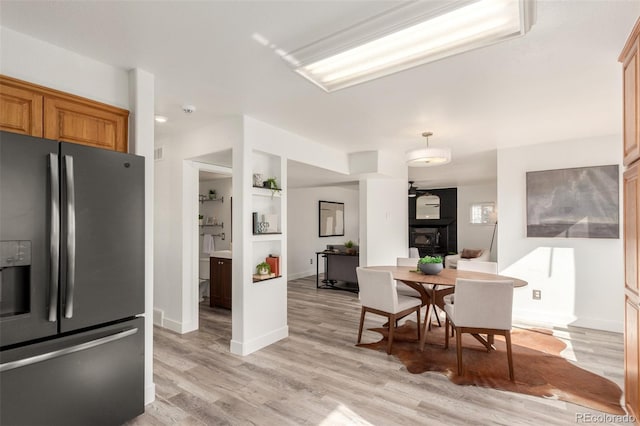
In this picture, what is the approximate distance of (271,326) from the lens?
3746 mm

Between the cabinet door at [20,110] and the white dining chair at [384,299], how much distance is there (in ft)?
9.86

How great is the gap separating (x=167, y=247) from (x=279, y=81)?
275 centimetres

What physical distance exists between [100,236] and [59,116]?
0.85 metres

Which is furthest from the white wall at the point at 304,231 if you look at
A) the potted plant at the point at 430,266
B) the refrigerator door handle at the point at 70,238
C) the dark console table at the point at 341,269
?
the refrigerator door handle at the point at 70,238

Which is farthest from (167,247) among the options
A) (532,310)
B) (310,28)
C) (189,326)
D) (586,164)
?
(586,164)

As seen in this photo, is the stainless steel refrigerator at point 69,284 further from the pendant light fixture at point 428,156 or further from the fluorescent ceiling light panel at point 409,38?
the pendant light fixture at point 428,156

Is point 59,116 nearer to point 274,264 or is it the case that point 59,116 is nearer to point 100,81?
point 100,81

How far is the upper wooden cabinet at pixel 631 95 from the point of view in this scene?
6.33 feet

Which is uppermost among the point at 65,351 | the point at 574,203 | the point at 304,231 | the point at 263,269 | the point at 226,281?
the point at 574,203

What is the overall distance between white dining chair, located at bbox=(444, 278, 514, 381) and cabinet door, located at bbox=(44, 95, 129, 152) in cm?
308

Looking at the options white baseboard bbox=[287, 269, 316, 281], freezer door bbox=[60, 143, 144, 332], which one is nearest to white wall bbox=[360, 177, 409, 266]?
white baseboard bbox=[287, 269, 316, 281]

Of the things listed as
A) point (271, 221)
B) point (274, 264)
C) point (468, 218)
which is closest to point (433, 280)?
point (274, 264)

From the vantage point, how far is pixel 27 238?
173cm

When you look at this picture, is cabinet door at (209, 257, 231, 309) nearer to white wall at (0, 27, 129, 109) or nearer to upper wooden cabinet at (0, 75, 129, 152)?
upper wooden cabinet at (0, 75, 129, 152)
